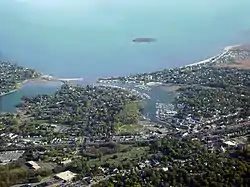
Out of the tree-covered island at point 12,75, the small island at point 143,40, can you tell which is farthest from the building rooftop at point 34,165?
the small island at point 143,40

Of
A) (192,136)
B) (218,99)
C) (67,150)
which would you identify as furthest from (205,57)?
(67,150)

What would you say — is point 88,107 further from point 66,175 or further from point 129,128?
point 66,175

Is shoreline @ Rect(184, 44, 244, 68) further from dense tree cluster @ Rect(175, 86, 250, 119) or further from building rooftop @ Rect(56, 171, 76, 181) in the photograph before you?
building rooftop @ Rect(56, 171, 76, 181)

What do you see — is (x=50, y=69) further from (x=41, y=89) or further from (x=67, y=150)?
(x=67, y=150)

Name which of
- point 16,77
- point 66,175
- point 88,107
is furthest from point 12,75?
point 66,175

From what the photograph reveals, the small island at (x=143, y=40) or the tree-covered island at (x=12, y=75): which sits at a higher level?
the small island at (x=143, y=40)

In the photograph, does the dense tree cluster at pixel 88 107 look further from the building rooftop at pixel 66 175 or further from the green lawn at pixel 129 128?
the building rooftop at pixel 66 175

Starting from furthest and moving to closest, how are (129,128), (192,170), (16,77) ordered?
(16,77)
(129,128)
(192,170)

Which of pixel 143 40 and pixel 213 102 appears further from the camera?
pixel 143 40
